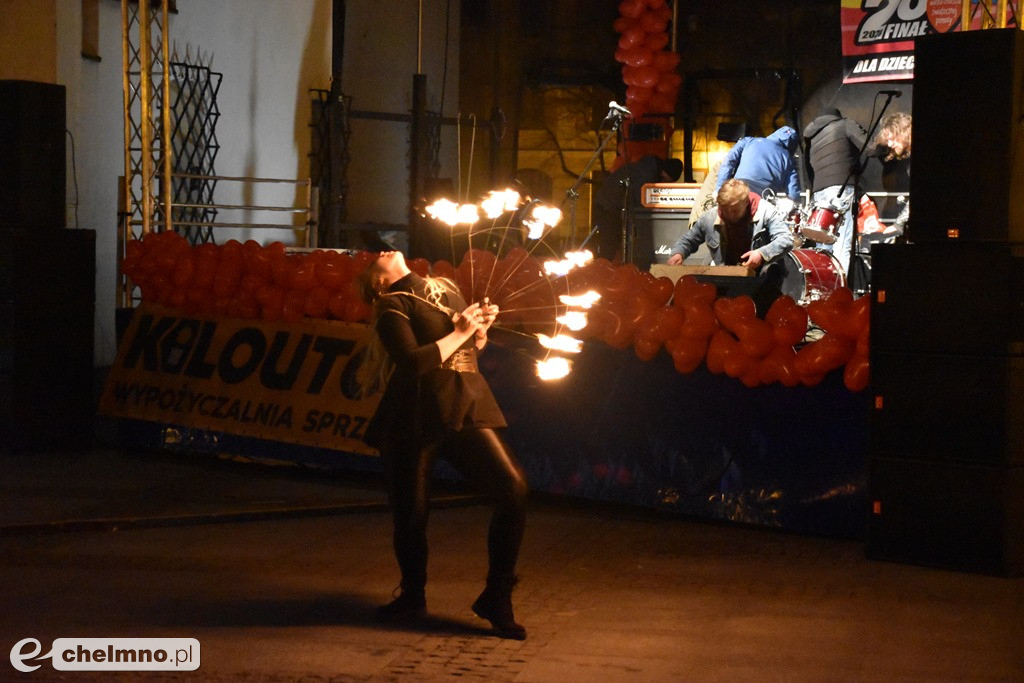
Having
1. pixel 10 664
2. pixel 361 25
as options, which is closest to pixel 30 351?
pixel 10 664

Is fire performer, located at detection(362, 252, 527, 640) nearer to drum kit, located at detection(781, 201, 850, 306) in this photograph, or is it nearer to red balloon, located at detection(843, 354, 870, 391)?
red balloon, located at detection(843, 354, 870, 391)

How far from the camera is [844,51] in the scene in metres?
16.5

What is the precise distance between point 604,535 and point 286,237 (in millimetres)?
10784

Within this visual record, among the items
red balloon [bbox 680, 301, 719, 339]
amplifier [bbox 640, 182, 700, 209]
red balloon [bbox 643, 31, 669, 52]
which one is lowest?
red balloon [bbox 680, 301, 719, 339]

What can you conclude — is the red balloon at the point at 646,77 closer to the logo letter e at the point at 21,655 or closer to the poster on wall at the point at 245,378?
the poster on wall at the point at 245,378

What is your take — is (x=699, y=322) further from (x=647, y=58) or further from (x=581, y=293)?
(x=647, y=58)

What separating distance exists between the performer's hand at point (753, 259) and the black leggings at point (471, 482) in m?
5.29

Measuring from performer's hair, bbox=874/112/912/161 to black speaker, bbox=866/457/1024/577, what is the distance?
32.1 ft

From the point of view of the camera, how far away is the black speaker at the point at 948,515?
22.4ft

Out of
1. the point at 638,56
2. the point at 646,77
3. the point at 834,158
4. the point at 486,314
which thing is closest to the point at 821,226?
the point at 834,158

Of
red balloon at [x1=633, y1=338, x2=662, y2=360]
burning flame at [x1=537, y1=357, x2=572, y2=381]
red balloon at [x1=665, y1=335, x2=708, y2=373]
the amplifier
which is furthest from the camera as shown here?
the amplifier

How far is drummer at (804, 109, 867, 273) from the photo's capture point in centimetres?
1552

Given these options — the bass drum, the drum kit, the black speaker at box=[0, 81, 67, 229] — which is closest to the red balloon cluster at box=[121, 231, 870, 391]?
the black speaker at box=[0, 81, 67, 229]

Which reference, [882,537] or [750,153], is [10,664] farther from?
[750,153]
